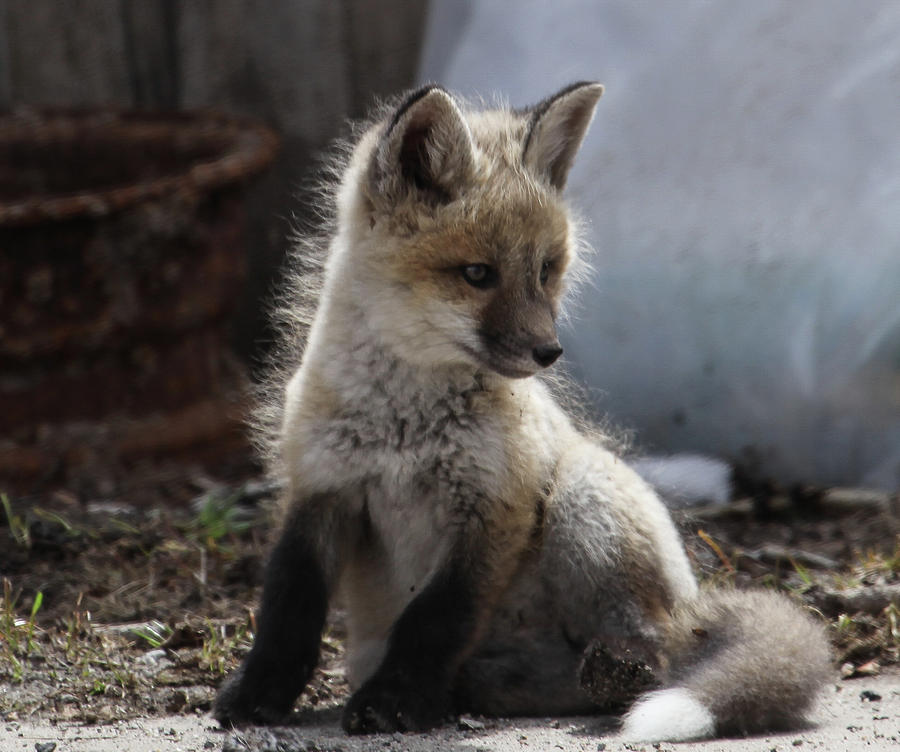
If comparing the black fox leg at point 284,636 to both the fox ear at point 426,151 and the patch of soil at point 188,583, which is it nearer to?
the patch of soil at point 188,583

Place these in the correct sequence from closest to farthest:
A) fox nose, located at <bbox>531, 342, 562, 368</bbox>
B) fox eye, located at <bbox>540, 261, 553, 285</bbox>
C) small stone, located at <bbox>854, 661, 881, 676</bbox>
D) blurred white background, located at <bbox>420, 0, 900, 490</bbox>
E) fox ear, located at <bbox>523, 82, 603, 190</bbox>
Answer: fox nose, located at <bbox>531, 342, 562, 368</bbox> → fox eye, located at <bbox>540, 261, 553, 285</bbox> → fox ear, located at <bbox>523, 82, 603, 190</bbox> → small stone, located at <bbox>854, 661, 881, 676</bbox> → blurred white background, located at <bbox>420, 0, 900, 490</bbox>

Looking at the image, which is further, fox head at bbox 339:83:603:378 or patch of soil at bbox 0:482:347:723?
patch of soil at bbox 0:482:347:723

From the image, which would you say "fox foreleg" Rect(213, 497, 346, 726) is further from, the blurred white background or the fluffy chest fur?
the blurred white background

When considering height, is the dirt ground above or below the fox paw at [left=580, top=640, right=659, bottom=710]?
below

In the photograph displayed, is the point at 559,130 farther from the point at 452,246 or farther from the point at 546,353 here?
the point at 546,353

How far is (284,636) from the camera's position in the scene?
282 cm

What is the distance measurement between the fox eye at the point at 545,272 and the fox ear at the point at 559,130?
0.25 metres

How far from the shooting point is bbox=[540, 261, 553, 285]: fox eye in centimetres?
296

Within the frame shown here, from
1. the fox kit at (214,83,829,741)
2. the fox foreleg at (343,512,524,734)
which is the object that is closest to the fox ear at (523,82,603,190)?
Result: the fox kit at (214,83,829,741)

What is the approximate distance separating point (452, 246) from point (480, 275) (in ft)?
0.29

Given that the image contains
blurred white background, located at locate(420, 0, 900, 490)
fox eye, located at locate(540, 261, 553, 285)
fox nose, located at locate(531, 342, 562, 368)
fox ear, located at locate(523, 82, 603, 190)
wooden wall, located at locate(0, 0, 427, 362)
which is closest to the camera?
fox nose, located at locate(531, 342, 562, 368)

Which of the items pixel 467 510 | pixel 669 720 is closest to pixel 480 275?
pixel 467 510

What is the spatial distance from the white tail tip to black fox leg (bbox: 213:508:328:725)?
715mm

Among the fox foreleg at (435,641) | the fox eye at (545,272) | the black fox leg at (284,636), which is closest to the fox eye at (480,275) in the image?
the fox eye at (545,272)
